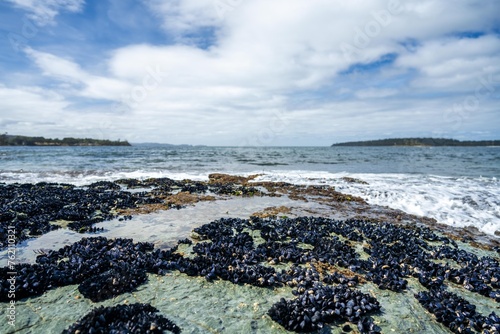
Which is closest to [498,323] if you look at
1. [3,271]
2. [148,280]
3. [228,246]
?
[228,246]

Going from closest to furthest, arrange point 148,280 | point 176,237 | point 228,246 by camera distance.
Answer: point 148,280 < point 228,246 < point 176,237

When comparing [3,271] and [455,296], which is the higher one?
[3,271]

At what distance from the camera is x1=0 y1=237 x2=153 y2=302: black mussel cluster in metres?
5.18

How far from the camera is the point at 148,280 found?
580cm

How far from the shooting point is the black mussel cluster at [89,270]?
17.0 feet

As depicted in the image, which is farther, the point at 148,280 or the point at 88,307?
the point at 148,280

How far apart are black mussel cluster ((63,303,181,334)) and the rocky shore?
0.02 metres

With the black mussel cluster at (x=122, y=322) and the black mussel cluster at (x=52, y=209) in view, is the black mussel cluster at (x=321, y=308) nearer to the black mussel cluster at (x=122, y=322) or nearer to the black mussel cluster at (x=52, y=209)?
the black mussel cluster at (x=122, y=322)

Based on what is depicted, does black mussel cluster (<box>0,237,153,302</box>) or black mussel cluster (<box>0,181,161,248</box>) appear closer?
black mussel cluster (<box>0,237,153,302</box>)

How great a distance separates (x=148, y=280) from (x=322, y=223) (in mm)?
6667

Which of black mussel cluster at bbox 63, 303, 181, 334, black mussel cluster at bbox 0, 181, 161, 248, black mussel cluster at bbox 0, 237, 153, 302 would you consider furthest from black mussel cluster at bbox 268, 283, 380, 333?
black mussel cluster at bbox 0, 181, 161, 248

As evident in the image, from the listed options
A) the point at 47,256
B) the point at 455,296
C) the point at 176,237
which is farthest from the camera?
the point at 176,237

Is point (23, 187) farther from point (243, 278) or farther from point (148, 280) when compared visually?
point (243, 278)

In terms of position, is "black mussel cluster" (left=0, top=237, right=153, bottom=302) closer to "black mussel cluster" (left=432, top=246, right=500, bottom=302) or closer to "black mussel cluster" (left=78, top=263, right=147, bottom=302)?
"black mussel cluster" (left=78, top=263, right=147, bottom=302)
